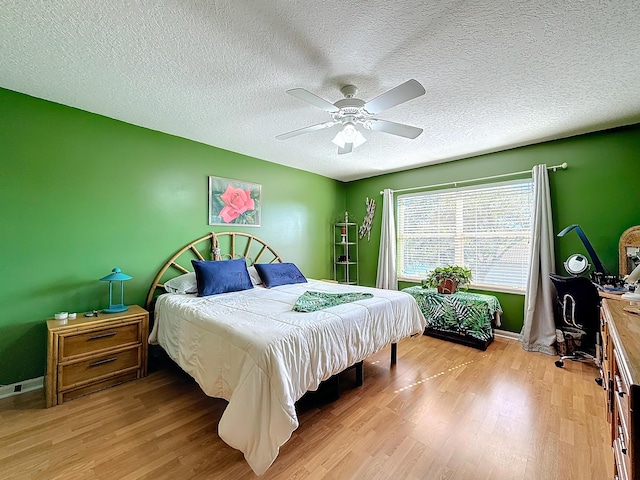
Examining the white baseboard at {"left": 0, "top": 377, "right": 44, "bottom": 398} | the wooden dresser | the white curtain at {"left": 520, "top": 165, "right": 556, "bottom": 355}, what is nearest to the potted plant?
the white curtain at {"left": 520, "top": 165, "right": 556, "bottom": 355}

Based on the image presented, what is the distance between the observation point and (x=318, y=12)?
149cm

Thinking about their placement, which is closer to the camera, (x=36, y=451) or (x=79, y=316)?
(x=36, y=451)

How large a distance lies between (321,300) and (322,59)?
193 centimetres

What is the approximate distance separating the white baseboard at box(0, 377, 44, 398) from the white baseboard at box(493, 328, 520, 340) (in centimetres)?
505

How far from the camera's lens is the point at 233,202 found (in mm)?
3811

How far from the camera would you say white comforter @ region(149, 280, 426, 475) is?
4.94 ft

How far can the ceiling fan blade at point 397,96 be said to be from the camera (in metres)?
1.68

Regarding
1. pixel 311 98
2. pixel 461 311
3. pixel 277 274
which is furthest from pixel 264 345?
pixel 461 311

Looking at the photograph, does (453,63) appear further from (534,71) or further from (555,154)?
(555,154)

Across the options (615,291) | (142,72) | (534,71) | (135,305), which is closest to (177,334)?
(135,305)

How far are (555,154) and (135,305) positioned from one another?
513 centimetres

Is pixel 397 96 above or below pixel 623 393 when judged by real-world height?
above

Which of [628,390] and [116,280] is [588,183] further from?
[116,280]

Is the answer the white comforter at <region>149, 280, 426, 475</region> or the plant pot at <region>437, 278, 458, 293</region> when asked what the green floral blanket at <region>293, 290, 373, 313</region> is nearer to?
the white comforter at <region>149, 280, 426, 475</region>
